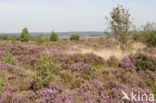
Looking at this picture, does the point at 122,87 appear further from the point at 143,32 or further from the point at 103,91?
the point at 143,32

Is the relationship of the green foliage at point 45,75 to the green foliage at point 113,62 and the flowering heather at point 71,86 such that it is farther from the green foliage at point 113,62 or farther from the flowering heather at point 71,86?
the green foliage at point 113,62

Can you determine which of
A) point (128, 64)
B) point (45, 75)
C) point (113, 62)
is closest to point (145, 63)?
point (128, 64)

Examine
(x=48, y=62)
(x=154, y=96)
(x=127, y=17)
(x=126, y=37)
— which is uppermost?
(x=127, y=17)

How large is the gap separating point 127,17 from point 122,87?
8102mm

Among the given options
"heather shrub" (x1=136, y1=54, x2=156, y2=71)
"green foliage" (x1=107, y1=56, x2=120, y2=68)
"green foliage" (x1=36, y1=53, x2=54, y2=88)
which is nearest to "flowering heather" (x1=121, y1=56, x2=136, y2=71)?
"heather shrub" (x1=136, y1=54, x2=156, y2=71)

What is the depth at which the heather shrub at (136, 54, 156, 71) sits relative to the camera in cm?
647

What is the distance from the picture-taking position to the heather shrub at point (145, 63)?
6.47 meters

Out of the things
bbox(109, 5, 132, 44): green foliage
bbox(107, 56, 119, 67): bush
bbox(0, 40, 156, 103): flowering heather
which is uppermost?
bbox(109, 5, 132, 44): green foliage

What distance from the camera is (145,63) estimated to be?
6.66 meters

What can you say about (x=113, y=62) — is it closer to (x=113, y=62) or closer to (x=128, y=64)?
(x=113, y=62)

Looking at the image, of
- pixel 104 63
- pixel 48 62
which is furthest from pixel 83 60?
pixel 48 62

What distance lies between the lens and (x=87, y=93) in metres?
4.08

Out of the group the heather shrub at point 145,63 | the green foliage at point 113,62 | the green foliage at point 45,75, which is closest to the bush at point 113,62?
the green foliage at point 113,62

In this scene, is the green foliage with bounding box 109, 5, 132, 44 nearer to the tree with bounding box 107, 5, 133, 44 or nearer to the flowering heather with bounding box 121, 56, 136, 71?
the tree with bounding box 107, 5, 133, 44
